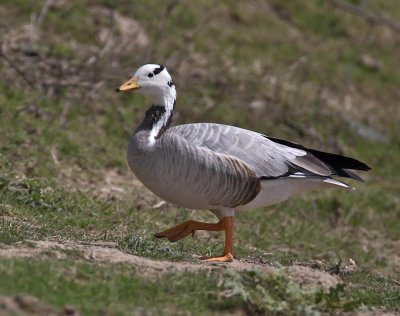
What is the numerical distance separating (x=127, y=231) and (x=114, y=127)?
3.29 m

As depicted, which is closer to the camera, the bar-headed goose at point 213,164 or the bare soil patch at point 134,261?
the bare soil patch at point 134,261

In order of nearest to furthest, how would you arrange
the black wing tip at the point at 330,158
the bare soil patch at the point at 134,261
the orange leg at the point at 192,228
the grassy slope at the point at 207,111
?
the bare soil patch at the point at 134,261, the orange leg at the point at 192,228, the black wing tip at the point at 330,158, the grassy slope at the point at 207,111

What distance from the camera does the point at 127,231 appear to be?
25.7 feet

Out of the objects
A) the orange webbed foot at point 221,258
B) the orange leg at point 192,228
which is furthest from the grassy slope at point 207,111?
the orange webbed foot at point 221,258

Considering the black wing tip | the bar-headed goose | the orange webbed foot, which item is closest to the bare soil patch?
the orange webbed foot

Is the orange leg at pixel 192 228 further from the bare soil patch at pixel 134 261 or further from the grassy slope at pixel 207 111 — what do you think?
the bare soil patch at pixel 134 261

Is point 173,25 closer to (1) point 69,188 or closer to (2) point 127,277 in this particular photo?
(1) point 69,188

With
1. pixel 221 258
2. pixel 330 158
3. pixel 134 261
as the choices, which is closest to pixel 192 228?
pixel 221 258

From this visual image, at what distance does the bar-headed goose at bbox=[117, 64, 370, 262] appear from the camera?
6922mm

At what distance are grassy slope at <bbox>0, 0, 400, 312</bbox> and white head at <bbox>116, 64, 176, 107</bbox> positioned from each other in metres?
1.10

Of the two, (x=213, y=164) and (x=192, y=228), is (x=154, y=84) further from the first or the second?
(x=192, y=228)

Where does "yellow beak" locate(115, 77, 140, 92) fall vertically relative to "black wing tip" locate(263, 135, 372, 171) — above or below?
above

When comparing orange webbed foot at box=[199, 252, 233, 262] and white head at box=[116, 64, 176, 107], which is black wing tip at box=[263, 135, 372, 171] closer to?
white head at box=[116, 64, 176, 107]

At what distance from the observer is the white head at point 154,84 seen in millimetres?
7473
